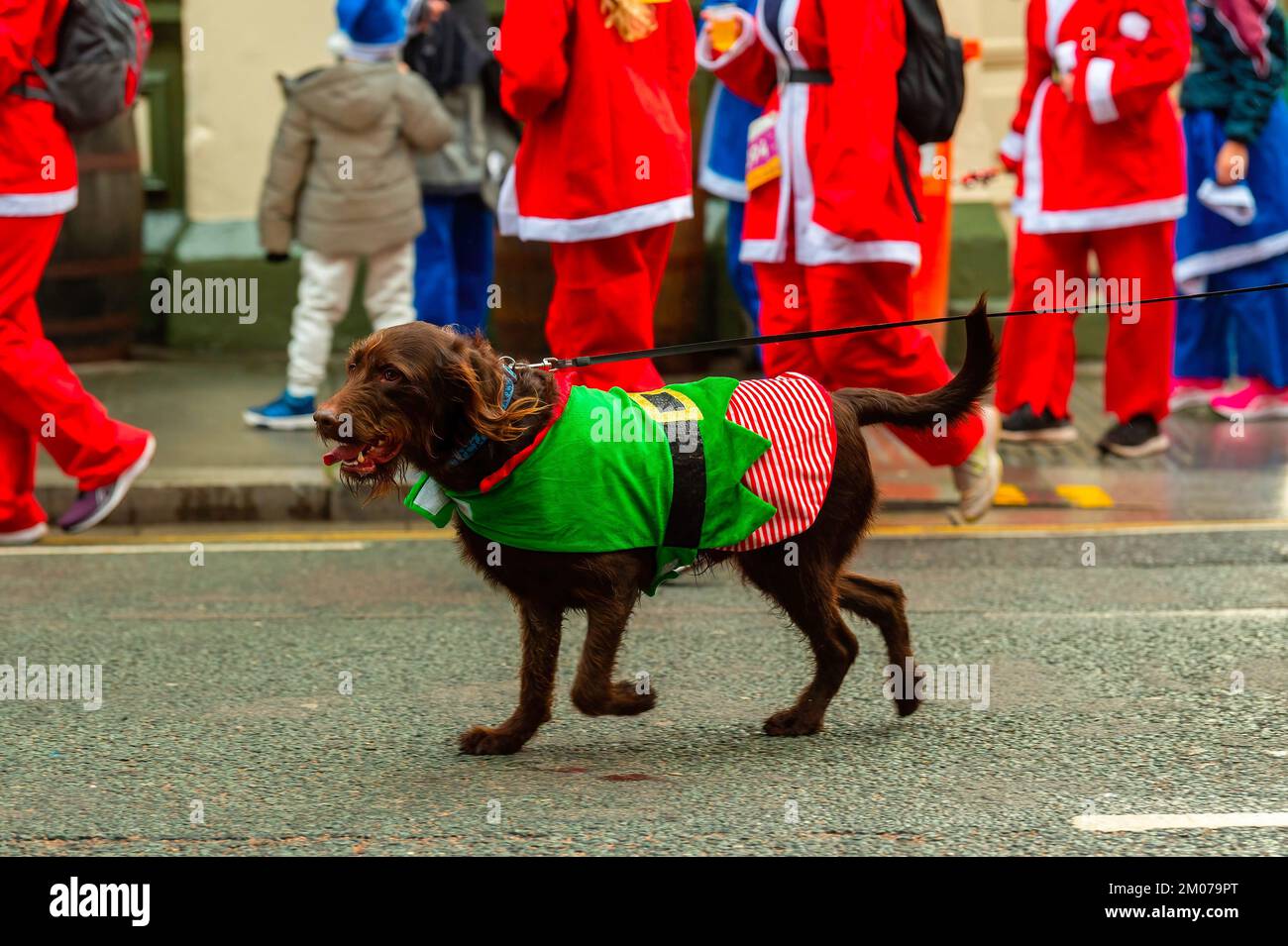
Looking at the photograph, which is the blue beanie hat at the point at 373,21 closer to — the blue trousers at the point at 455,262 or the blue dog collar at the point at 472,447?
the blue trousers at the point at 455,262

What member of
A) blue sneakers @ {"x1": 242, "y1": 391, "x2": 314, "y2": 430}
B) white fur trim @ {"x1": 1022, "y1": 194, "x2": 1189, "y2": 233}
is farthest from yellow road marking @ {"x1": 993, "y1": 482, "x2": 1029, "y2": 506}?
blue sneakers @ {"x1": 242, "y1": 391, "x2": 314, "y2": 430}

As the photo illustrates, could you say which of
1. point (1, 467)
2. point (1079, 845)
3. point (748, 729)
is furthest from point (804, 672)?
point (1, 467)

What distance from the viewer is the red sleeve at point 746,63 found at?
6973mm

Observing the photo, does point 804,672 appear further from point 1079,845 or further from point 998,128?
point 998,128

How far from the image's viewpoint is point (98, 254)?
415 inches

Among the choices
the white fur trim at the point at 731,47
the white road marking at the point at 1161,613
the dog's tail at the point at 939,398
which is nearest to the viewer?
the dog's tail at the point at 939,398

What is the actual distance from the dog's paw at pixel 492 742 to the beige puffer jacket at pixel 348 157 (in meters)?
5.00

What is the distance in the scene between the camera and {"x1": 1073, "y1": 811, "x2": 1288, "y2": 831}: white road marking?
3.96 m

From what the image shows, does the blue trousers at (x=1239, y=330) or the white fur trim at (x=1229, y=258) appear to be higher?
the white fur trim at (x=1229, y=258)

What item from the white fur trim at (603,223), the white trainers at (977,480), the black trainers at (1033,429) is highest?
the white fur trim at (603,223)

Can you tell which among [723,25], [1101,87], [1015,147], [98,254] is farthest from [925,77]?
[98,254]

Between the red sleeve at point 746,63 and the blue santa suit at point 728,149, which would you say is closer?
the red sleeve at point 746,63

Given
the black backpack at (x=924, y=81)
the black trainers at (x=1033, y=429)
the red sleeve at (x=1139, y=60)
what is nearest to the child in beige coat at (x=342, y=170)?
the black trainers at (x=1033, y=429)
